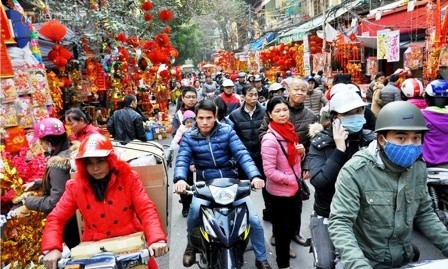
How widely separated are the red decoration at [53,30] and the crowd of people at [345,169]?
15.9 ft

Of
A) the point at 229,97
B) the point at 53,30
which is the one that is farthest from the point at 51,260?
the point at 229,97

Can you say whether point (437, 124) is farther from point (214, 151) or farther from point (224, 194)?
point (224, 194)

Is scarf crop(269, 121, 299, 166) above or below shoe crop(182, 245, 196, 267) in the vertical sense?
above

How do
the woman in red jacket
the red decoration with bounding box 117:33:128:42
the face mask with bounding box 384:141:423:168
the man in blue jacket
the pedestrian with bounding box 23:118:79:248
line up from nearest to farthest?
the face mask with bounding box 384:141:423:168 → the woman in red jacket → the pedestrian with bounding box 23:118:79:248 → the man in blue jacket → the red decoration with bounding box 117:33:128:42

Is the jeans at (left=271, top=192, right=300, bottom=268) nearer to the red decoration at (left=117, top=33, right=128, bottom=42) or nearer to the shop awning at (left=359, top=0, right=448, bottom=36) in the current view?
the shop awning at (left=359, top=0, right=448, bottom=36)

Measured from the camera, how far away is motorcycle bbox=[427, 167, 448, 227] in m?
4.70

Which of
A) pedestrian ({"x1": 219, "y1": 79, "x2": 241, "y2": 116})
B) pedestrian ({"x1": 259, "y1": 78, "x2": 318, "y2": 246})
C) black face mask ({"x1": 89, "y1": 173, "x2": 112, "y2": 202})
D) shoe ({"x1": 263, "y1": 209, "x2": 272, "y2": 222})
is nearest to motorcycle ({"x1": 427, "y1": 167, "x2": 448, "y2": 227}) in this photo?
pedestrian ({"x1": 259, "y1": 78, "x2": 318, "y2": 246})

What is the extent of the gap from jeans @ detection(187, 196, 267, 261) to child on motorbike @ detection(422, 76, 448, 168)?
2.28m

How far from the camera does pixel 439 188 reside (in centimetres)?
492

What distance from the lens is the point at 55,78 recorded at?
8539 millimetres

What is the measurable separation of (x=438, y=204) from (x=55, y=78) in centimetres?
727

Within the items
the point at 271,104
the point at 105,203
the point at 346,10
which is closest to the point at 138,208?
the point at 105,203

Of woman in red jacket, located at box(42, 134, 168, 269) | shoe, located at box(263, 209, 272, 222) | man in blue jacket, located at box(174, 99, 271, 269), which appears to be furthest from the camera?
shoe, located at box(263, 209, 272, 222)

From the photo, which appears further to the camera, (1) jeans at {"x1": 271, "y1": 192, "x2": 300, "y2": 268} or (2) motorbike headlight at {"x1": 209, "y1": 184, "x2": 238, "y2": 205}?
(1) jeans at {"x1": 271, "y1": 192, "x2": 300, "y2": 268}
